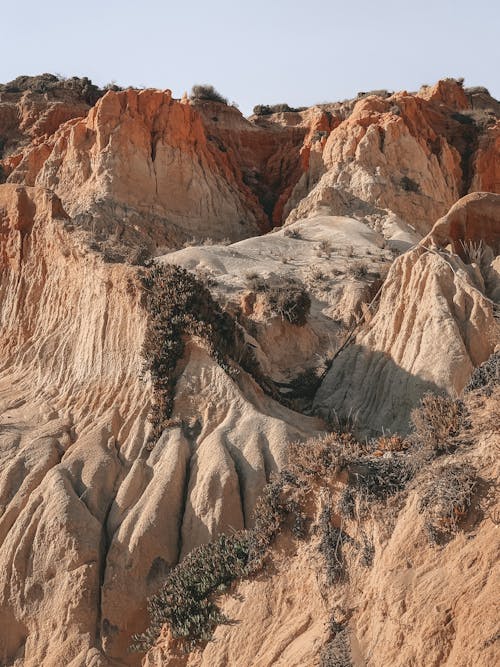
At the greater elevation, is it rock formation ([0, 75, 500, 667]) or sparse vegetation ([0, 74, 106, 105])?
sparse vegetation ([0, 74, 106, 105])

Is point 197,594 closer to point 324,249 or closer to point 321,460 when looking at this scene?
point 321,460

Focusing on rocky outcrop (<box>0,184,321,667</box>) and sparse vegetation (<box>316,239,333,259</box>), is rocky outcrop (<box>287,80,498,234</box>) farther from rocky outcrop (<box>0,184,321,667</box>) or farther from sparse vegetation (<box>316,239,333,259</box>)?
rocky outcrop (<box>0,184,321,667</box>)

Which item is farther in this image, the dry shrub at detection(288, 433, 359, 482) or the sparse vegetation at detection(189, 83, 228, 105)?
the sparse vegetation at detection(189, 83, 228, 105)

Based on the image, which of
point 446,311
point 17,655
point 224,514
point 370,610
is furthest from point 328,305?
point 370,610

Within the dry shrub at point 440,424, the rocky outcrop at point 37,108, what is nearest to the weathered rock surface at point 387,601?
the dry shrub at point 440,424

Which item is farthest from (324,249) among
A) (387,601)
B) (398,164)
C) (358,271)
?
(387,601)

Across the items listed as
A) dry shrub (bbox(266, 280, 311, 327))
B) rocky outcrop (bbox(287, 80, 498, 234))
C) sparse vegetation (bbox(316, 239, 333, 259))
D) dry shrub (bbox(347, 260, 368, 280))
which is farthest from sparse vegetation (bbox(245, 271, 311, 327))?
rocky outcrop (bbox(287, 80, 498, 234))
